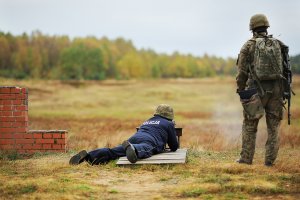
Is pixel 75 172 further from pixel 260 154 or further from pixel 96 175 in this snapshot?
pixel 260 154

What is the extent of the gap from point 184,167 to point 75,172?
1.76m

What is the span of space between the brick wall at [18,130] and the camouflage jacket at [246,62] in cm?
402

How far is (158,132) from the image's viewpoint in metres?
9.09

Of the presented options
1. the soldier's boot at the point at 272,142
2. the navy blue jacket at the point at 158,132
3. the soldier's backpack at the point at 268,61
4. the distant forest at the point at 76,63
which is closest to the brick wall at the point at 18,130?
the navy blue jacket at the point at 158,132

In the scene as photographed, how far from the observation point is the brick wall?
1041 centimetres

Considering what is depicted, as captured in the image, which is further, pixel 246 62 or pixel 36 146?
pixel 36 146

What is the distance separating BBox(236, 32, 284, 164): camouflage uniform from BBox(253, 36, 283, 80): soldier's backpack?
0.57 feet

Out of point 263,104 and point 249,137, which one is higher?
point 263,104

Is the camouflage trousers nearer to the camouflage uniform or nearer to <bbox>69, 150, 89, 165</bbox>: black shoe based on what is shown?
the camouflage uniform

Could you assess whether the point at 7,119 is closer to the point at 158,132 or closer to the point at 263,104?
the point at 158,132

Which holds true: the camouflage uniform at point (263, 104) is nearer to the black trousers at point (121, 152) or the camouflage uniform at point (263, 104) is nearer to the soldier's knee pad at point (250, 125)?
the soldier's knee pad at point (250, 125)

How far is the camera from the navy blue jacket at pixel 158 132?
8.97m

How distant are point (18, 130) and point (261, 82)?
5147 mm

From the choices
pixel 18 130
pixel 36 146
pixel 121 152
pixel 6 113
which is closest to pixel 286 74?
pixel 121 152
